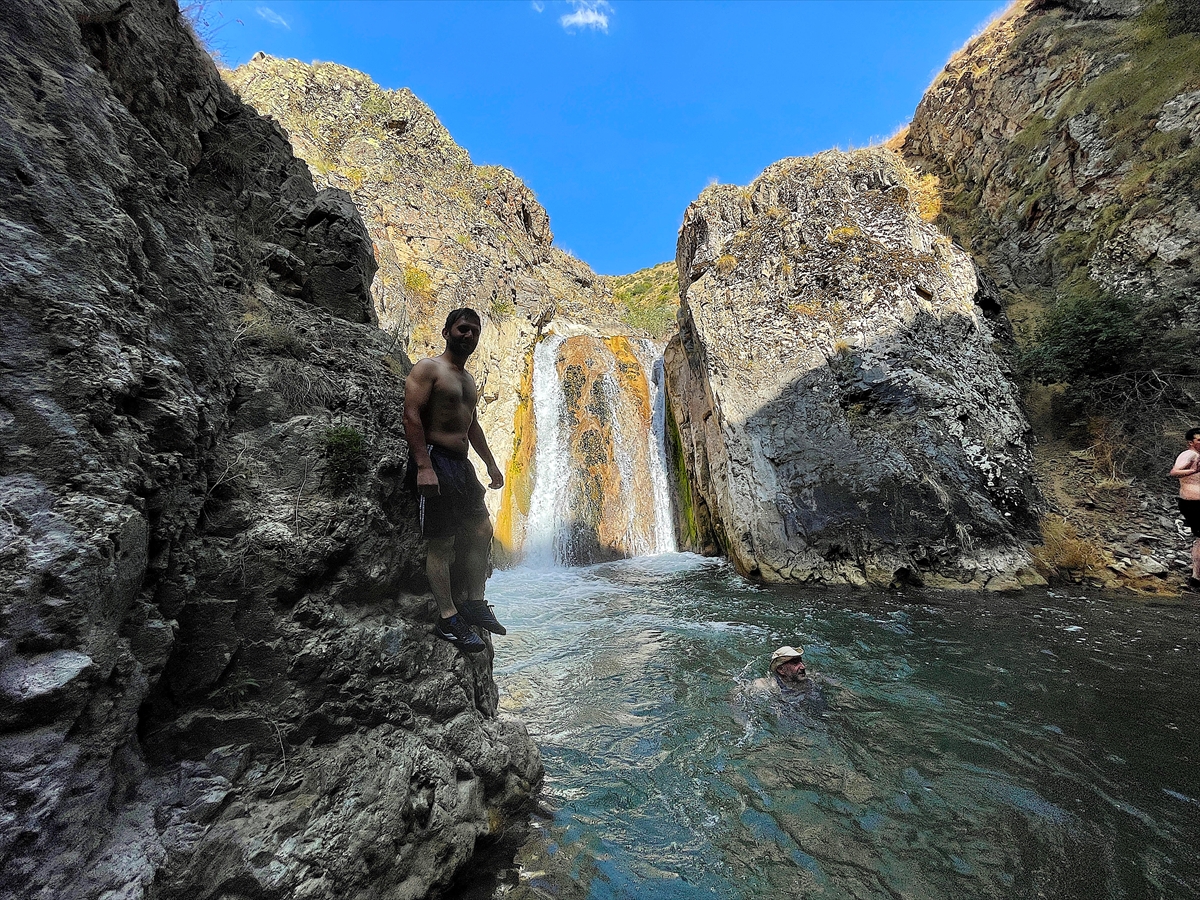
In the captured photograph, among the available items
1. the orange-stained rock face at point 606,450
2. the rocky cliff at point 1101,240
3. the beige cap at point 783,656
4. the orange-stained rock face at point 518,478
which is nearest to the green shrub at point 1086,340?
the rocky cliff at point 1101,240

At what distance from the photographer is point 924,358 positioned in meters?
9.89

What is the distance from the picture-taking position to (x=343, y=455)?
2.69 metres

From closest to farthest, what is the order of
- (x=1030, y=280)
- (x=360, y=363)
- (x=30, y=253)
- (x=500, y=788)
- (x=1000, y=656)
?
(x=30, y=253) → (x=500, y=788) → (x=360, y=363) → (x=1000, y=656) → (x=1030, y=280)

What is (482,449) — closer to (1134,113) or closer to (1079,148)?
(1134,113)

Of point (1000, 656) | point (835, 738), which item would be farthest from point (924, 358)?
point (835, 738)

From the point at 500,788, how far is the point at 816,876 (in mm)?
1798

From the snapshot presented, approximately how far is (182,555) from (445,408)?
1.58 metres

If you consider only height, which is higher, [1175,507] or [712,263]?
[712,263]

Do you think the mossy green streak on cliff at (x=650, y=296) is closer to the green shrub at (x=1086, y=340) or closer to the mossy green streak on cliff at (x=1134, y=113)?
the mossy green streak on cliff at (x=1134, y=113)

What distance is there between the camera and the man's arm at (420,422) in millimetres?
2883

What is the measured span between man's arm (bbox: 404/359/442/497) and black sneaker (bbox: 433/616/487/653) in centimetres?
84

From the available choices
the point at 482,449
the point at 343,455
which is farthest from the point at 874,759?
the point at 343,455

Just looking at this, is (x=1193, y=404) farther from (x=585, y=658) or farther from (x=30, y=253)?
(x=30, y=253)

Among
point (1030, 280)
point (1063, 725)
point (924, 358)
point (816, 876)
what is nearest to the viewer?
point (816, 876)
